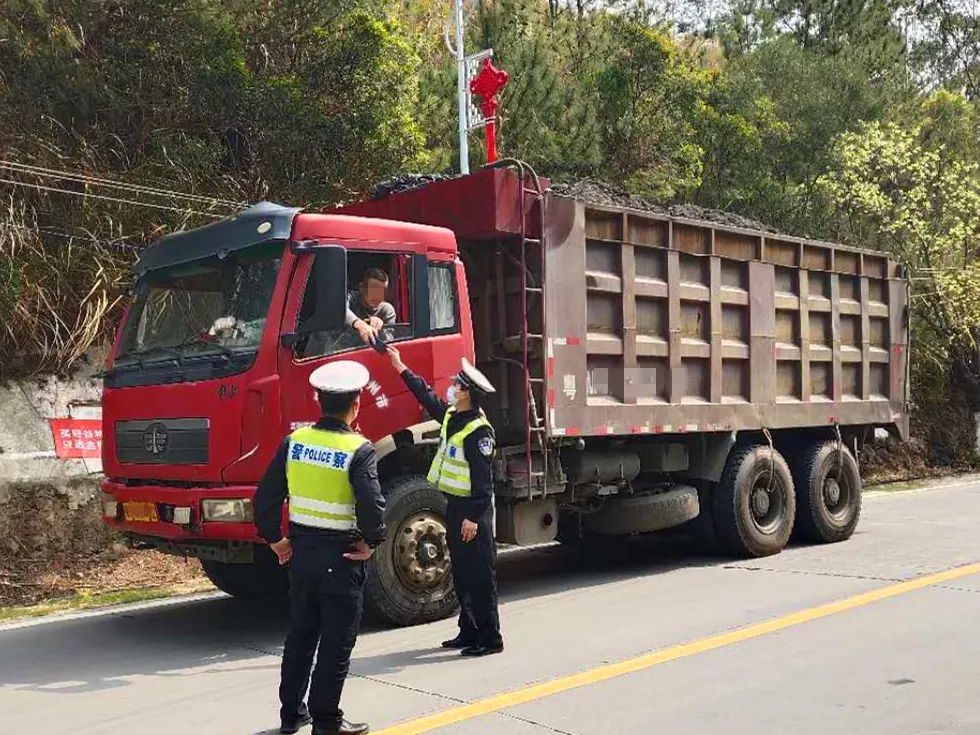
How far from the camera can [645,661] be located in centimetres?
550

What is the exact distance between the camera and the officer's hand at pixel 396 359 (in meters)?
6.29

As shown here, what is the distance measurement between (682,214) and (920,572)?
3.49 m

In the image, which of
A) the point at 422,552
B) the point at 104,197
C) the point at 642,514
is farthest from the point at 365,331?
the point at 104,197

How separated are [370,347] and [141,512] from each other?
5.60ft

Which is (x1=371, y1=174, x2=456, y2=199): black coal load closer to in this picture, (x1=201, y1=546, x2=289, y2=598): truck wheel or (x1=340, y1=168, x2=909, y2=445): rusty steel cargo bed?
(x1=340, y1=168, x2=909, y2=445): rusty steel cargo bed

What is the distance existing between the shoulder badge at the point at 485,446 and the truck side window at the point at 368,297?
103 cm

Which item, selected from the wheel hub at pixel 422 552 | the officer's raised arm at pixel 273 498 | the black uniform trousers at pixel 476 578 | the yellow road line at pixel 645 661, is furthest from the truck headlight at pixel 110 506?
the yellow road line at pixel 645 661

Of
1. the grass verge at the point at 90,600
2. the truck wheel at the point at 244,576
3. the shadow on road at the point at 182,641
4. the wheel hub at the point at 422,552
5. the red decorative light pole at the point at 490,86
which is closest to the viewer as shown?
the shadow on road at the point at 182,641

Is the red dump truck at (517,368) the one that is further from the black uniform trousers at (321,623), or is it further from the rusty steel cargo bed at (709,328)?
the black uniform trousers at (321,623)

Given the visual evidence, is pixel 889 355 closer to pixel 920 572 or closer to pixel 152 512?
pixel 920 572

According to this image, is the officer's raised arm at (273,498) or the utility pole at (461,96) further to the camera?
the utility pole at (461,96)

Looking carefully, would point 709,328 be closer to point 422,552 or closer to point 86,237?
point 422,552

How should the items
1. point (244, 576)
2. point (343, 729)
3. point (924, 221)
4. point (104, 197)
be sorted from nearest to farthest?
point (343, 729) < point (244, 576) < point (104, 197) < point (924, 221)

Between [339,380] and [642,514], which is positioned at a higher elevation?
[339,380]
